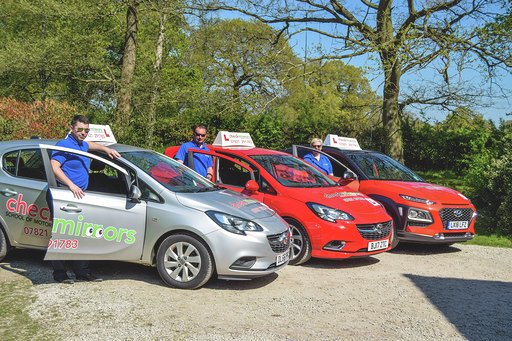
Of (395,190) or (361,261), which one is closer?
(361,261)

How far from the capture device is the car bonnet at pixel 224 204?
5855 mm

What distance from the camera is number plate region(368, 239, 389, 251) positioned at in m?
7.12

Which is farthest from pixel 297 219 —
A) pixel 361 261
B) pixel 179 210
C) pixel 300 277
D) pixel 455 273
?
pixel 455 273

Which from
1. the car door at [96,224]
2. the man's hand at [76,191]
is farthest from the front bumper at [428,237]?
the man's hand at [76,191]

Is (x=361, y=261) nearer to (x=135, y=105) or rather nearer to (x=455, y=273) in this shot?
(x=455, y=273)

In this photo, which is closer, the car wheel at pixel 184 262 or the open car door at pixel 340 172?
the car wheel at pixel 184 262

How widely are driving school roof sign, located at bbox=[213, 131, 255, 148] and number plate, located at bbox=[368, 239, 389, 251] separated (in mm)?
2862

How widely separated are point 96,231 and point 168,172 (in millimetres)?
1209

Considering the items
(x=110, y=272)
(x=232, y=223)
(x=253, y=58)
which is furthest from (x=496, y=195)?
(x=253, y=58)

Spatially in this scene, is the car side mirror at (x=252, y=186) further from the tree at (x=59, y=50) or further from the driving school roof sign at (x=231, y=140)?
the tree at (x=59, y=50)

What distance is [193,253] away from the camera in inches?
226

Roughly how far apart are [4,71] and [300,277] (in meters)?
23.4

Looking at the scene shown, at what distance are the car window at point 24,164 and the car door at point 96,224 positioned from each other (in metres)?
0.41

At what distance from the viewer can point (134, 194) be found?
5.76 m
